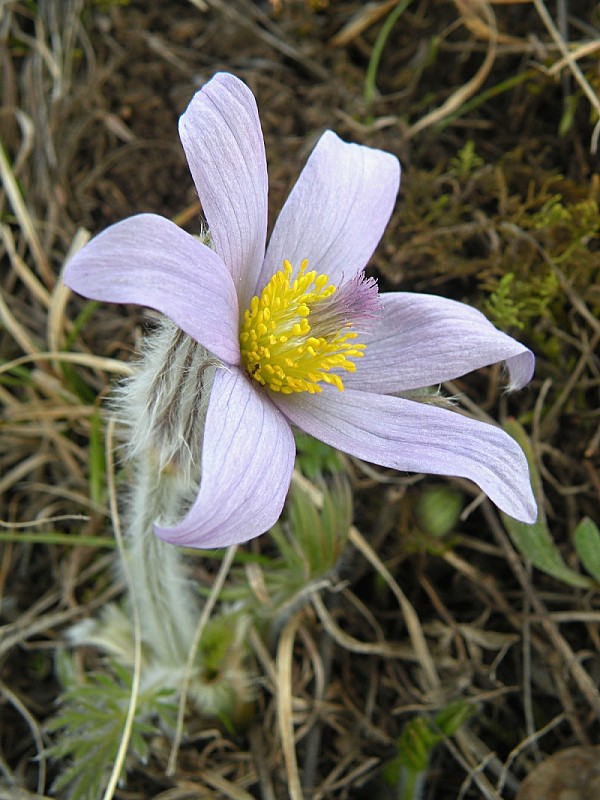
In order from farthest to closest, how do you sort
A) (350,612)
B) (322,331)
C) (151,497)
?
(350,612)
(151,497)
(322,331)

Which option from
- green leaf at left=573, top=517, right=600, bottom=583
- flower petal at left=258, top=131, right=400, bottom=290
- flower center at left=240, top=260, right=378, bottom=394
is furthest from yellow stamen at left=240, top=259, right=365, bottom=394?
green leaf at left=573, top=517, right=600, bottom=583

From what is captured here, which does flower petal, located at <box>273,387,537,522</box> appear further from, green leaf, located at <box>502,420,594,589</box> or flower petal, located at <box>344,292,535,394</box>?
green leaf, located at <box>502,420,594,589</box>

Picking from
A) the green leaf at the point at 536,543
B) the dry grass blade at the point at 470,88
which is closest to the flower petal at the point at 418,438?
the green leaf at the point at 536,543

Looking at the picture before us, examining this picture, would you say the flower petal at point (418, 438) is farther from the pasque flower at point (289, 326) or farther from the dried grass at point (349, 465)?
the dried grass at point (349, 465)

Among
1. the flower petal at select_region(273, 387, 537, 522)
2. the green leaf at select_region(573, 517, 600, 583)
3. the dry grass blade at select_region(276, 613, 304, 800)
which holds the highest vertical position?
the flower petal at select_region(273, 387, 537, 522)

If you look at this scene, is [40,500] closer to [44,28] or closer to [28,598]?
[28,598]

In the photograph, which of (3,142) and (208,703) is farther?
(3,142)

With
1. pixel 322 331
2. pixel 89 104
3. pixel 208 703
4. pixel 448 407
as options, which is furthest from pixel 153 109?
pixel 208 703
